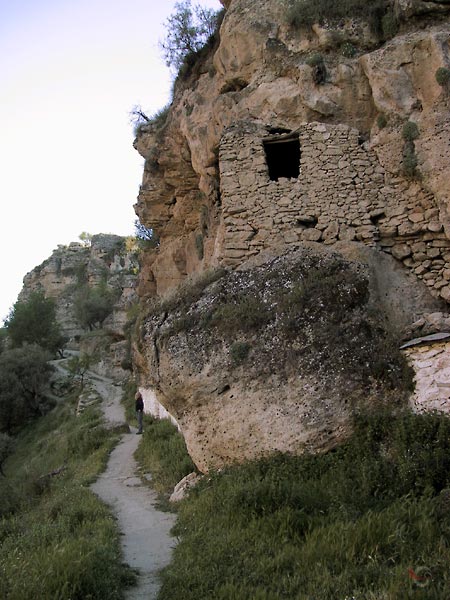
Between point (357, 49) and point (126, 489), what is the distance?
10336 millimetres

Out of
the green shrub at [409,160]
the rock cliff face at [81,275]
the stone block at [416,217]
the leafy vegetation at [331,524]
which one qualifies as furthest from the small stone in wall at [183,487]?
the rock cliff face at [81,275]

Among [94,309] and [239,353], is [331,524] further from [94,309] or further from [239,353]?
[94,309]

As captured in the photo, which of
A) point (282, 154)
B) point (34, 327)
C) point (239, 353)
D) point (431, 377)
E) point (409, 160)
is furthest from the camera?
point (34, 327)

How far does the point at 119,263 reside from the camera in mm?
59625

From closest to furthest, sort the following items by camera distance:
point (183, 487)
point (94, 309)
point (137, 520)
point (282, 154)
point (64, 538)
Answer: point (64, 538) < point (137, 520) < point (183, 487) < point (282, 154) < point (94, 309)

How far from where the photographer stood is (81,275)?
6219cm

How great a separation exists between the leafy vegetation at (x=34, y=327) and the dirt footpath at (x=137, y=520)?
1077 inches

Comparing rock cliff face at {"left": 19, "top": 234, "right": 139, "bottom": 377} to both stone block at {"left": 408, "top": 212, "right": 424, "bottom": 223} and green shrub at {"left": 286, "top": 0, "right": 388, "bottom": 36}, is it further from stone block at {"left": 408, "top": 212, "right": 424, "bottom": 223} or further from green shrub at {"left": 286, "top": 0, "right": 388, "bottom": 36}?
stone block at {"left": 408, "top": 212, "right": 424, "bottom": 223}

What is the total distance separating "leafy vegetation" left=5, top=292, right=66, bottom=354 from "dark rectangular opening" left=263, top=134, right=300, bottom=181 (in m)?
31.4

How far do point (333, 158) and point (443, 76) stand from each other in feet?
7.89

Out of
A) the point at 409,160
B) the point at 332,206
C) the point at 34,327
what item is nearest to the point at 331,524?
the point at 332,206

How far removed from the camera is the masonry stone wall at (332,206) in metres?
9.88

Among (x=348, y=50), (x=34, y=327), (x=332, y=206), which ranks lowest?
(x=332, y=206)

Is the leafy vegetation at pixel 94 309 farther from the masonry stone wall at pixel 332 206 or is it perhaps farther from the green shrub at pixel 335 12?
the masonry stone wall at pixel 332 206
